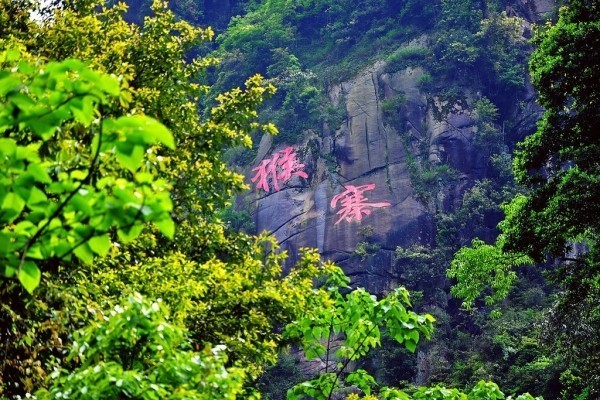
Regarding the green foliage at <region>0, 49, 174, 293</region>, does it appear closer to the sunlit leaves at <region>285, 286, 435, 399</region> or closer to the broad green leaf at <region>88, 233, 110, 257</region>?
the broad green leaf at <region>88, 233, 110, 257</region>

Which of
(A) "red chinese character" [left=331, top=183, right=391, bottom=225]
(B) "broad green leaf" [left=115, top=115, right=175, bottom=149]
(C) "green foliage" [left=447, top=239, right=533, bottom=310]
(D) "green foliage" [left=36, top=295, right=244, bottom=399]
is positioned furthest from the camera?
(A) "red chinese character" [left=331, top=183, right=391, bottom=225]

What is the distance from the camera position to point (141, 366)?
101 inches

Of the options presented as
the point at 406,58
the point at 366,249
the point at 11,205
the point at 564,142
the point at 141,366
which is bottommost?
the point at 141,366

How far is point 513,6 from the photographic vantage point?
2197cm

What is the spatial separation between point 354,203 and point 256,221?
3.08 meters

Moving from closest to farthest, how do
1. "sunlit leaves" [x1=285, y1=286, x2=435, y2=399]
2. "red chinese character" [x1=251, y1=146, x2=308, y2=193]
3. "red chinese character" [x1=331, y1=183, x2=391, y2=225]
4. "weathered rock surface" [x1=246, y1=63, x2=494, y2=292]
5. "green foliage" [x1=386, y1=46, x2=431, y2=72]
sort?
"sunlit leaves" [x1=285, y1=286, x2=435, y2=399], "weathered rock surface" [x1=246, y1=63, x2=494, y2=292], "red chinese character" [x1=331, y1=183, x2=391, y2=225], "red chinese character" [x1=251, y1=146, x2=308, y2=193], "green foliage" [x1=386, y1=46, x2=431, y2=72]

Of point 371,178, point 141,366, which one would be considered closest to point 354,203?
point 371,178

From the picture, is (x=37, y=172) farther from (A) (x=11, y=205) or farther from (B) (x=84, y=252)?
(B) (x=84, y=252)

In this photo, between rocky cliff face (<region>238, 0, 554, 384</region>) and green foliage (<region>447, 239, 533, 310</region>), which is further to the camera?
rocky cliff face (<region>238, 0, 554, 384</region>)

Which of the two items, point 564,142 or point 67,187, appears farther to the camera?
point 564,142

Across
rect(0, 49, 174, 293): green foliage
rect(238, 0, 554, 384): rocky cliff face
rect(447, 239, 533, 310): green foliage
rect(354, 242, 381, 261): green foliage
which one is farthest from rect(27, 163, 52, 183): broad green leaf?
rect(354, 242, 381, 261): green foliage

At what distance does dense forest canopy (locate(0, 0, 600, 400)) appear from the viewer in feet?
5.22

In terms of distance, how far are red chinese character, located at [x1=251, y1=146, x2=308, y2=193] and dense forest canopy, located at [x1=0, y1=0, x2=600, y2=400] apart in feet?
0.32

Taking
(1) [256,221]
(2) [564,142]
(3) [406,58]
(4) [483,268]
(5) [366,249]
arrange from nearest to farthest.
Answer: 1. (2) [564,142]
2. (4) [483,268]
3. (5) [366,249]
4. (1) [256,221]
5. (3) [406,58]
